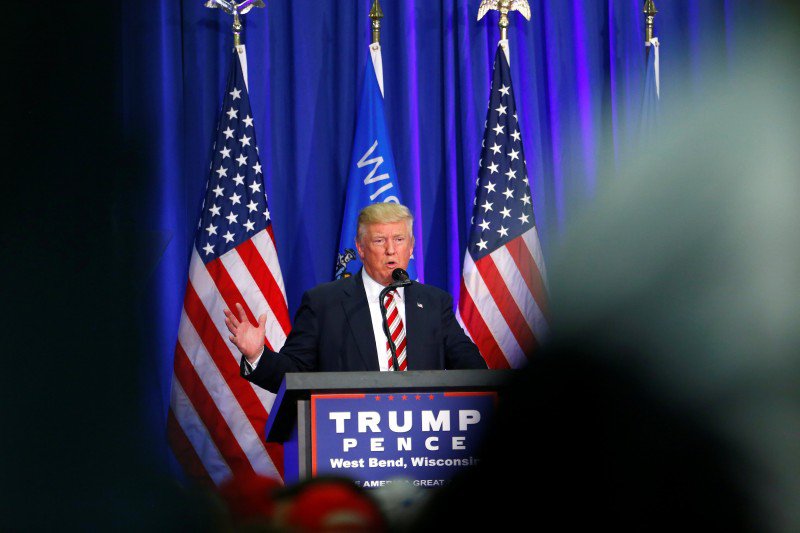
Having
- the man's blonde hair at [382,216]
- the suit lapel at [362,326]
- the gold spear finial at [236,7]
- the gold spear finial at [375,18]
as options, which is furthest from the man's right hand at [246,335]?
the gold spear finial at [375,18]

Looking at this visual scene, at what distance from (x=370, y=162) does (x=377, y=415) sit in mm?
3660

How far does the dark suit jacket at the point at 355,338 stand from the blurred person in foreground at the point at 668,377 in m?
3.25

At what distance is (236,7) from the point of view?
5605 millimetres

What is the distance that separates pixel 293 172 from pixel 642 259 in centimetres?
558

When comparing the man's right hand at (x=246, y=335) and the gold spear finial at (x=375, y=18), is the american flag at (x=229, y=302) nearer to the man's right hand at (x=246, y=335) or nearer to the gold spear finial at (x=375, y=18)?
the gold spear finial at (x=375, y=18)

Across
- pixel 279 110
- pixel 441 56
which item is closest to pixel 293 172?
pixel 279 110

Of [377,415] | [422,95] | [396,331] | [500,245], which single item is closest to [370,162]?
[422,95]

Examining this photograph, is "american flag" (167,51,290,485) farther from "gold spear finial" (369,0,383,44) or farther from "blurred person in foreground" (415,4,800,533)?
"blurred person in foreground" (415,4,800,533)

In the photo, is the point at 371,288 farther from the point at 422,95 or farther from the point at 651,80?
the point at 651,80

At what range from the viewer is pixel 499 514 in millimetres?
365

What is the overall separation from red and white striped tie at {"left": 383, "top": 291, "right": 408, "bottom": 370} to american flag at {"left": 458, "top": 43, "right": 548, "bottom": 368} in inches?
62.3

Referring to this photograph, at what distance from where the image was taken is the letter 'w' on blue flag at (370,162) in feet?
18.2

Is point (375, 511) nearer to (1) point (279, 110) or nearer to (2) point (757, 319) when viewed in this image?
(2) point (757, 319)

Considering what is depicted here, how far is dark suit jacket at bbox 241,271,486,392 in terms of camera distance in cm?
367
